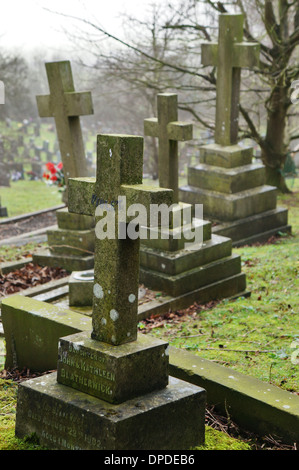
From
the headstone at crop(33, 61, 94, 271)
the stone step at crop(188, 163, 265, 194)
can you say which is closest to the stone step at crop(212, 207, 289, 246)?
the stone step at crop(188, 163, 265, 194)

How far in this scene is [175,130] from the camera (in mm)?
7262

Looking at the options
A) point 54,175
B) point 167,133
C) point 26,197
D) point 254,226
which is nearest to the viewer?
point 167,133

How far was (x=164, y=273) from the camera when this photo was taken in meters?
7.08

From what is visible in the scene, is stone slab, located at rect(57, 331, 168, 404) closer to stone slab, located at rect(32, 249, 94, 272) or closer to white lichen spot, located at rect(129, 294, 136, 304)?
white lichen spot, located at rect(129, 294, 136, 304)

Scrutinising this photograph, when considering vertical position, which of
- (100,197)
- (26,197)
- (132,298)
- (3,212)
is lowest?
(26,197)

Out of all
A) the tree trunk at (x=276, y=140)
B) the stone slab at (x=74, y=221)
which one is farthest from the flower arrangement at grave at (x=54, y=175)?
the tree trunk at (x=276, y=140)

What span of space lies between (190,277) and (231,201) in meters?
3.03

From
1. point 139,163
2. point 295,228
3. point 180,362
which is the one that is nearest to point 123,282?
point 139,163

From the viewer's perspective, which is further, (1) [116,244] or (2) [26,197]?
(2) [26,197]

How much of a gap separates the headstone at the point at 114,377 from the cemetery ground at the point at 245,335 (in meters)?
0.25

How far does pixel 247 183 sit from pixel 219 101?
4.70ft

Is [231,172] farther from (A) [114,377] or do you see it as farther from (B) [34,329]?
(A) [114,377]

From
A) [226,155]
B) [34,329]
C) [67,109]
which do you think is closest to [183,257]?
[34,329]

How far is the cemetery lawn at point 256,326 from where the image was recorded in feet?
16.0
